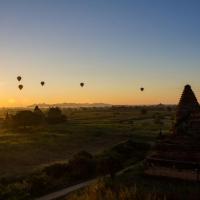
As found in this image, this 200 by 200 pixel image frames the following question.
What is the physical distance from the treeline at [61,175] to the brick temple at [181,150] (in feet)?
14.5

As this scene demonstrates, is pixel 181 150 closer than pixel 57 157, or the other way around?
pixel 181 150

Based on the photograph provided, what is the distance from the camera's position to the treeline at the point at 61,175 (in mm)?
29406

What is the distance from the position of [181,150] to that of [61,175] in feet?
40.7

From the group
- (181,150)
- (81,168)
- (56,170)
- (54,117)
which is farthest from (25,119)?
(181,150)

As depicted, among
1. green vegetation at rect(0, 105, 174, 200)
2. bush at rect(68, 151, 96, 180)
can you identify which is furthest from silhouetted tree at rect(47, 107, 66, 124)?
bush at rect(68, 151, 96, 180)

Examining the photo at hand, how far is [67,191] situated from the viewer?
101 feet

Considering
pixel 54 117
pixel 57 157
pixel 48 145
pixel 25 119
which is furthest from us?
pixel 54 117

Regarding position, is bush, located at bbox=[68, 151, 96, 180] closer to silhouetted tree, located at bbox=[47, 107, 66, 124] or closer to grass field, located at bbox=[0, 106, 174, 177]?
grass field, located at bbox=[0, 106, 174, 177]

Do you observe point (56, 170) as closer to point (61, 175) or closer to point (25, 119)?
point (61, 175)

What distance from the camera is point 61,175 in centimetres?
3609

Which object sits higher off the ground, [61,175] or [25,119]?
[25,119]

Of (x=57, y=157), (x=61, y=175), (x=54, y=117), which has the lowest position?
(x=57, y=157)

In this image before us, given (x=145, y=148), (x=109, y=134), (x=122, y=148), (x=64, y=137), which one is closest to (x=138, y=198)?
(x=122, y=148)

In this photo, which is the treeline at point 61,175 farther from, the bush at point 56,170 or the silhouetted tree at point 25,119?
the silhouetted tree at point 25,119
